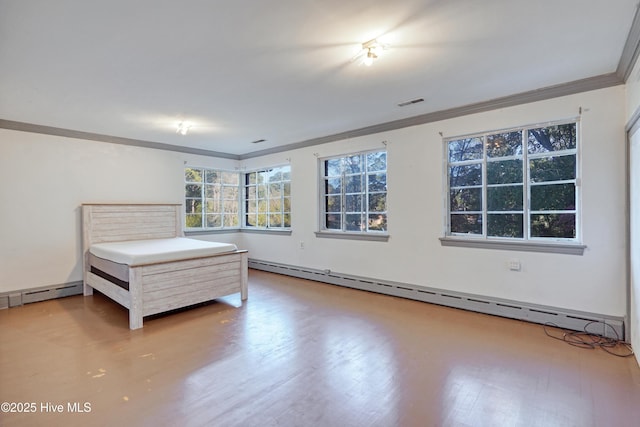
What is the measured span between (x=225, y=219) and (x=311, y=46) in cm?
514

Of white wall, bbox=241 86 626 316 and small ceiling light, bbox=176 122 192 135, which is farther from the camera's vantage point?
small ceiling light, bbox=176 122 192 135

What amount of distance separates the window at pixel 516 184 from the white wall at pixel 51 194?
5207 mm

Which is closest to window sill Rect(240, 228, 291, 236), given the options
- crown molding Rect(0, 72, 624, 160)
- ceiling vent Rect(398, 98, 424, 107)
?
crown molding Rect(0, 72, 624, 160)

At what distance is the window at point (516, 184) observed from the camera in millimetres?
3334

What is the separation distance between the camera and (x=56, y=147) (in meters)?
4.66

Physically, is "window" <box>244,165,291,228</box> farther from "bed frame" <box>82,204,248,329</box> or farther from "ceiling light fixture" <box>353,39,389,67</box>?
"ceiling light fixture" <box>353,39,389,67</box>

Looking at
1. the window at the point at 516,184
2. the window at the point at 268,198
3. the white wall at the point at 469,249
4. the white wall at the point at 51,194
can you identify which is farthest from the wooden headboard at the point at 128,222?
the window at the point at 516,184

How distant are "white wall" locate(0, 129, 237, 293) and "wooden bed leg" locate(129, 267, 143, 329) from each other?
2173mm

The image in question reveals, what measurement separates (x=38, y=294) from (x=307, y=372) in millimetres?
4436

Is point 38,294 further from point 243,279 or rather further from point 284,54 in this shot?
point 284,54

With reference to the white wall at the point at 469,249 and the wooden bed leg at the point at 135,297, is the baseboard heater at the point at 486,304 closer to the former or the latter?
the white wall at the point at 469,249

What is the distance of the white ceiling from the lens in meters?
2.01

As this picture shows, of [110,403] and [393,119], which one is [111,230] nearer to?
[110,403]

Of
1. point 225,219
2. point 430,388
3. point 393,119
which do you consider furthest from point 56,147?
point 430,388
